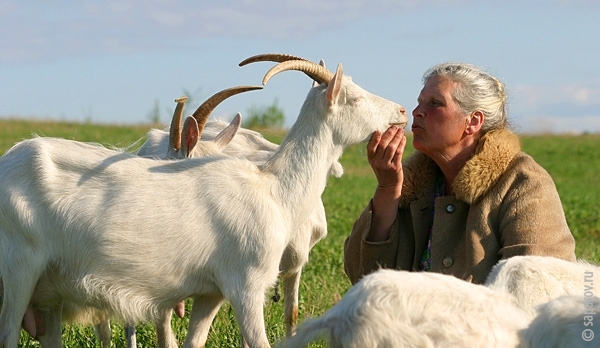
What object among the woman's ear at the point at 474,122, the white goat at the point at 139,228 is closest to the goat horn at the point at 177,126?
the white goat at the point at 139,228

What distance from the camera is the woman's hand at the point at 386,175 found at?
5.35 m

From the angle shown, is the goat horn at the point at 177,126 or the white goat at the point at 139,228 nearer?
the white goat at the point at 139,228

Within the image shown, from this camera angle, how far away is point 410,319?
135 inches

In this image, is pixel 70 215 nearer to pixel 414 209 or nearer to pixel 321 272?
pixel 414 209

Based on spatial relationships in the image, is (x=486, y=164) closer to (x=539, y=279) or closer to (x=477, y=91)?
(x=477, y=91)

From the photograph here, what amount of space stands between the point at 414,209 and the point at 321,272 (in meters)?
4.28

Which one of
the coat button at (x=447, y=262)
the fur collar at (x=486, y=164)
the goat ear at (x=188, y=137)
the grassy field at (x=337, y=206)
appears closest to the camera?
the fur collar at (x=486, y=164)

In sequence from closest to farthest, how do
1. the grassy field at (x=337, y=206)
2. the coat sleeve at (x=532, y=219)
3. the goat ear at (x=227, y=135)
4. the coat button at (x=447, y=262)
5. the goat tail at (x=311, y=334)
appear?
the goat tail at (x=311, y=334) < the coat sleeve at (x=532, y=219) < the coat button at (x=447, y=262) < the goat ear at (x=227, y=135) < the grassy field at (x=337, y=206)

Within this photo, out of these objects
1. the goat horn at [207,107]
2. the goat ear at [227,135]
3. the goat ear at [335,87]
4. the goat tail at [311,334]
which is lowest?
the goat tail at [311,334]

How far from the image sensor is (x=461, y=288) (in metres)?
3.59

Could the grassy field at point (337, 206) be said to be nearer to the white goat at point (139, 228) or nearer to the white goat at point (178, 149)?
the white goat at point (178, 149)

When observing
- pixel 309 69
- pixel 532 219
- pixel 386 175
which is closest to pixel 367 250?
pixel 386 175

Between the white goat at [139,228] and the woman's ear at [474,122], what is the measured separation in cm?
86

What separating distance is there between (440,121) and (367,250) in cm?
94
